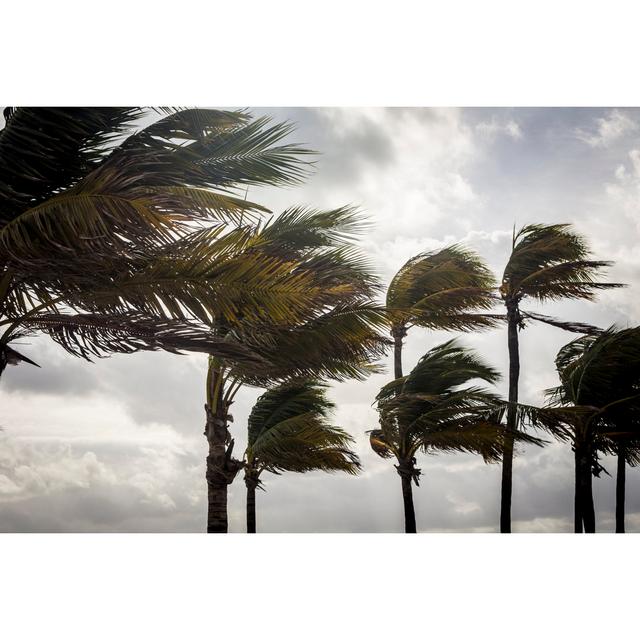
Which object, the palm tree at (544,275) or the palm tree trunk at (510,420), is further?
the palm tree at (544,275)

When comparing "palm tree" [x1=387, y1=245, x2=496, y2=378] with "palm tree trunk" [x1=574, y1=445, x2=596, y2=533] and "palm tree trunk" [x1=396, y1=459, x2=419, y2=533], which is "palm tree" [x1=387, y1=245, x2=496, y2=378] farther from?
"palm tree trunk" [x1=574, y1=445, x2=596, y2=533]

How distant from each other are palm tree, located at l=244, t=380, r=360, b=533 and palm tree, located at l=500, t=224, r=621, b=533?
1.44 m

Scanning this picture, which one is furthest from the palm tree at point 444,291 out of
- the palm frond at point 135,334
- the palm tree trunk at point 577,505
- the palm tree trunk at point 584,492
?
the palm frond at point 135,334

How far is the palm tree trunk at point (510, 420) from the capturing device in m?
5.05

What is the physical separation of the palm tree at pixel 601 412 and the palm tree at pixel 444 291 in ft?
2.86

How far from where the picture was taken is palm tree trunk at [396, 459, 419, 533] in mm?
5125

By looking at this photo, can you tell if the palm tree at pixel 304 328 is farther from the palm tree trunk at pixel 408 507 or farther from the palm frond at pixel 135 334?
the palm tree trunk at pixel 408 507

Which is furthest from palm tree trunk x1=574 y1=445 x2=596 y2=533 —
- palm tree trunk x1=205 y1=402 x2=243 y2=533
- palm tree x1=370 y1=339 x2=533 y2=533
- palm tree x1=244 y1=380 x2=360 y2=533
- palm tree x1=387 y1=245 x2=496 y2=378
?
palm tree trunk x1=205 y1=402 x2=243 y2=533

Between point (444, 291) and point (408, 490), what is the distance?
172cm
